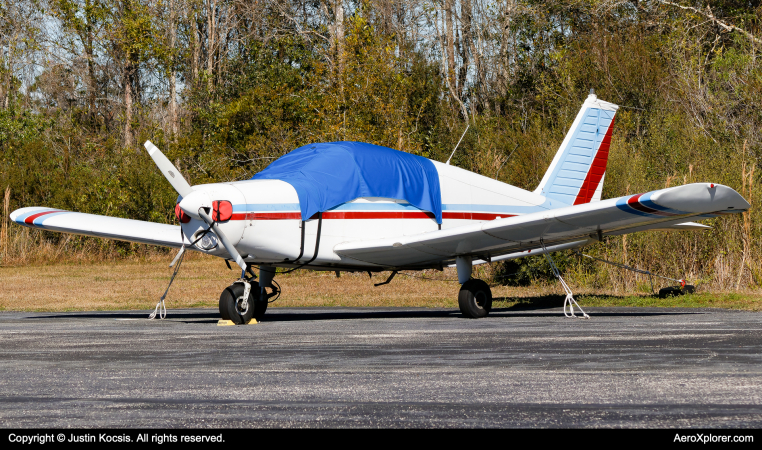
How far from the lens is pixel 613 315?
11.1 meters

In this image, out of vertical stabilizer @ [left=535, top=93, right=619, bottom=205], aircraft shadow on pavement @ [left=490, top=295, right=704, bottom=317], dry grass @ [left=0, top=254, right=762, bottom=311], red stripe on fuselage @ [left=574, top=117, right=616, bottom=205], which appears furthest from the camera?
red stripe on fuselage @ [left=574, top=117, right=616, bottom=205]

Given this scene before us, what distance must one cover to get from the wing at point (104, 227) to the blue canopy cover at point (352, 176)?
1954 mm

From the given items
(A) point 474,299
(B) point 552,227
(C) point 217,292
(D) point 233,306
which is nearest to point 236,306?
(D) point 233,306

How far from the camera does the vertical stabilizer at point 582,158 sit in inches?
560

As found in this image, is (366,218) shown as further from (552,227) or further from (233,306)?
(552,227)

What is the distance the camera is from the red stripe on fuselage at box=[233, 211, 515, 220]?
1037 cm

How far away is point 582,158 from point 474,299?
412 centimetres

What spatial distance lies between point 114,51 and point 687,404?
136ft

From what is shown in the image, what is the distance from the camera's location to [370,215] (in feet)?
38.1

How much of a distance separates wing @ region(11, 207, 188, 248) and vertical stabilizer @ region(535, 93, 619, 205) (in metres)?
6.02

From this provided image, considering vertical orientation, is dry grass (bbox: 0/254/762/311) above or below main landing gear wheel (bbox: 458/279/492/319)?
below

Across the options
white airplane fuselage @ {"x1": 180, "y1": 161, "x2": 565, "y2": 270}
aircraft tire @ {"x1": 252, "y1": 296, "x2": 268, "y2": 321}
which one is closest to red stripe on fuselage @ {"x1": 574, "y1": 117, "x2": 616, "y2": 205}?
white airplane fuselage @ {"x1": 180, "y1": 161, "x2": 565, "y2": 270}

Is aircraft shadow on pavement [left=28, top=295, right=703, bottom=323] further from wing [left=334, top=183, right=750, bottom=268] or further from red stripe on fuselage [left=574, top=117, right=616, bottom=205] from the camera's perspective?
red stripe on fuselage [left=574, top=117, right=616, bottom=205]

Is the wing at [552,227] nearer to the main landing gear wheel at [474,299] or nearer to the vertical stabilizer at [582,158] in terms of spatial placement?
the main landing gear wheel at [474,299]
